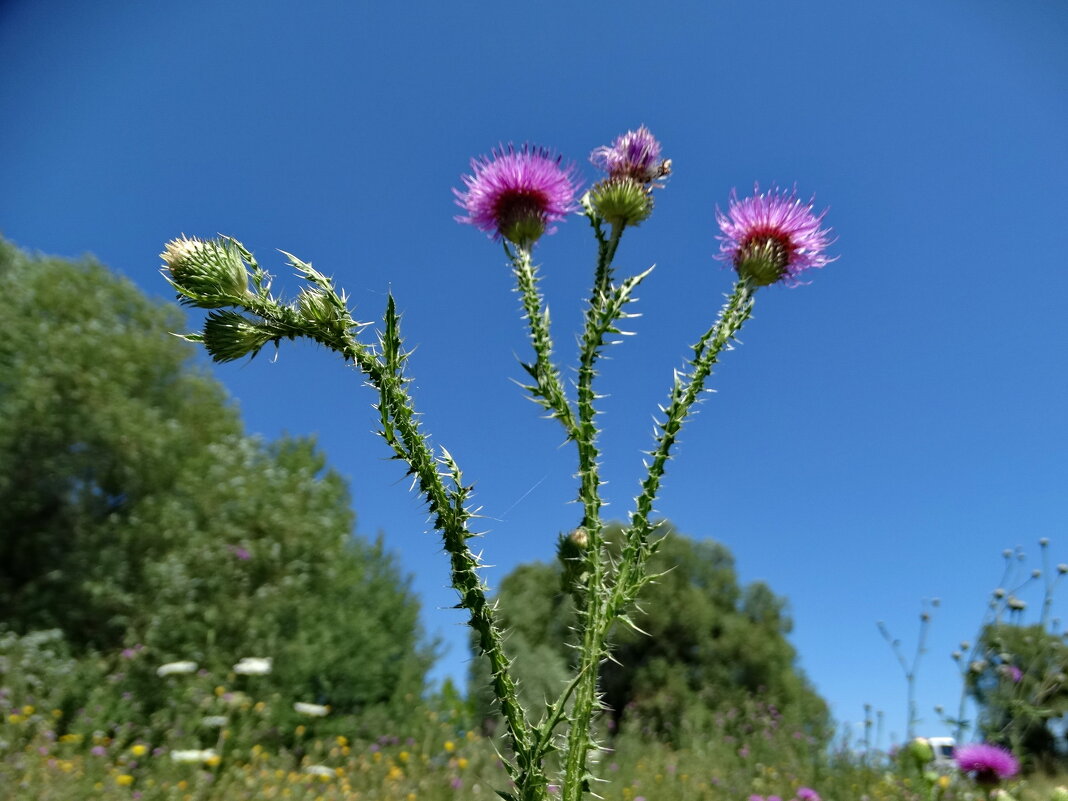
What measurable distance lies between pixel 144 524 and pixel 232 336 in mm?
12147

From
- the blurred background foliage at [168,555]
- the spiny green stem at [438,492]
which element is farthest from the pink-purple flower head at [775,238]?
the blurred background foliage at [168,555]

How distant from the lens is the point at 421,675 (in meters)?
13.8

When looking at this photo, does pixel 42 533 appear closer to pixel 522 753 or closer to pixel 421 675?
pixel 421 675

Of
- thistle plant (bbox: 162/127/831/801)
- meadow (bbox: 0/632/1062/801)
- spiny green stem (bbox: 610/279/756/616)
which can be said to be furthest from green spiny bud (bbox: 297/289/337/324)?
meadow (bbox: 0/632/1062/801)

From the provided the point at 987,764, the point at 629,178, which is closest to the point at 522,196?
the point at 629,178

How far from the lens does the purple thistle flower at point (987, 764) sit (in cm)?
380

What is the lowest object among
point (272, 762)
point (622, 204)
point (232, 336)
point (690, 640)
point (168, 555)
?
point (272, 762)

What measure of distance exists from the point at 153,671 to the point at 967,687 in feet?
32.4

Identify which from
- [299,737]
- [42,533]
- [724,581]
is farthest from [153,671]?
[724,581]

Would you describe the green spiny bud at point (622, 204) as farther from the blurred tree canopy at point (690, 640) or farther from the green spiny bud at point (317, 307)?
the blurred tree canopy at point (690, 640)

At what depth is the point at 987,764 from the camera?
12.6 feet

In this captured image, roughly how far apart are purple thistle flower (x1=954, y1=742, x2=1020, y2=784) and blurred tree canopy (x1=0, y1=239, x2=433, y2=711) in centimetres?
960

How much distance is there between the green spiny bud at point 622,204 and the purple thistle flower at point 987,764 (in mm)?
3499

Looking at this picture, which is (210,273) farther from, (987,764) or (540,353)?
(987,764)
